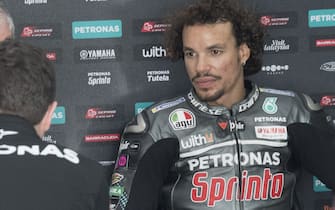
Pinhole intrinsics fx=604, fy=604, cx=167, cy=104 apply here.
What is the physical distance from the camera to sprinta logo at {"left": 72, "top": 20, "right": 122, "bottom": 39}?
8.23 ft

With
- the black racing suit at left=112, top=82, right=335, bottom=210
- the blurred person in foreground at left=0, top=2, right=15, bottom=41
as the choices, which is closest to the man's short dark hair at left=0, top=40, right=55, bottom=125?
the blurred person in foreground at left=0, top=2, right=15, bottom=41

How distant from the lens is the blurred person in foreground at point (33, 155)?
1.07 m

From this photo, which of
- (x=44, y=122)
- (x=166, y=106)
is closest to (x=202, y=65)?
(x=166, y=106)

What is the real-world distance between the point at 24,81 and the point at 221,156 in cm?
110

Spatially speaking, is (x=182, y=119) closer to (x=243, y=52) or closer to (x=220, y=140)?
(x=220, y=140)

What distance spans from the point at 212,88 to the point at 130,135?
1.18 ft

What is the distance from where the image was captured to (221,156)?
2109mm

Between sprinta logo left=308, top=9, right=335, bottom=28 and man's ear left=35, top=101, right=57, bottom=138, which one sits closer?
man's ear left=35, top=101, right=57, bottom=138

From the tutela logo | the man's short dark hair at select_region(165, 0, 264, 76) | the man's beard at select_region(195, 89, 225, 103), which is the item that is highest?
the man's short dark hair at select_region(165, 0, 264, 76)

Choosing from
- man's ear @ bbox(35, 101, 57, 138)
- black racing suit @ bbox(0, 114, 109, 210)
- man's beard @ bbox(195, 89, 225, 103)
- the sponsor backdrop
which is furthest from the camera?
the sponsor backdrop

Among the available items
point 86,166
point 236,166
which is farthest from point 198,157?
point 86,166

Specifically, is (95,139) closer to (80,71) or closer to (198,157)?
(80,71)

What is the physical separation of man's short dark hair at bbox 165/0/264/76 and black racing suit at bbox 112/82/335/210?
0.18m

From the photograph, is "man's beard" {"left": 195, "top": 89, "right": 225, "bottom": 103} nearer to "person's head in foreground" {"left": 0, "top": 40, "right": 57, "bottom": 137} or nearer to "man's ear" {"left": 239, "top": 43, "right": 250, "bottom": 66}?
"man's ear" {"left": 239, "top": 43, "right": 250, "bottom": 66}
